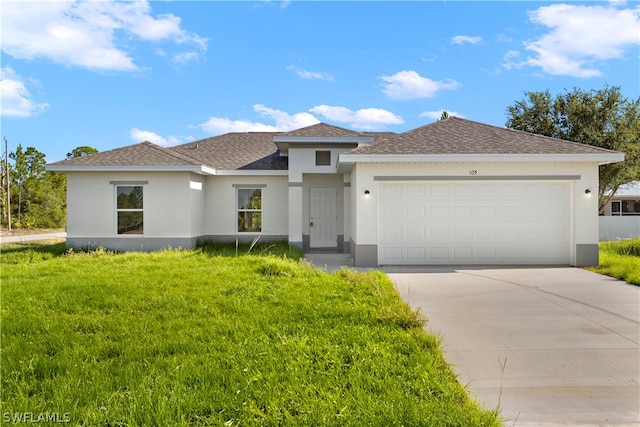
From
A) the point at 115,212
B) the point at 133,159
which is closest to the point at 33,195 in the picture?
the point at 115,212

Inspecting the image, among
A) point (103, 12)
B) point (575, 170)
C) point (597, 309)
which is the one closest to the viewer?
point (597, 309)

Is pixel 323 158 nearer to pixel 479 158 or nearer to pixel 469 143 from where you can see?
pixel 469 143

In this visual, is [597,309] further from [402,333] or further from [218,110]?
[218,110]

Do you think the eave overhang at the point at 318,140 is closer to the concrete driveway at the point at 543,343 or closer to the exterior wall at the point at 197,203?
the exterior wall at the point at 197,203

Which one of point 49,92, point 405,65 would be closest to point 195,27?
point 49,92

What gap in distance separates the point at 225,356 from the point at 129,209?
10.9 meters

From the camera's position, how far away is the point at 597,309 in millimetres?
6387

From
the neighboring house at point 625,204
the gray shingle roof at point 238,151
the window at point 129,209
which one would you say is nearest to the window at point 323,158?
the gray shingle roof at point 238,151

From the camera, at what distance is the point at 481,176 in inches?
436

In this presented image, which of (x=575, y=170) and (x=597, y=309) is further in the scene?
(x=575, y=170)

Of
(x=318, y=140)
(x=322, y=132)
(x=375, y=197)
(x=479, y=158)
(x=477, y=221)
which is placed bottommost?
(x=477, y=221)

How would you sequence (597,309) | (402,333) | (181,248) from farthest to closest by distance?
(181,248) → (597,309) → (402,333)

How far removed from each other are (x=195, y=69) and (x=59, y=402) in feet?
40.0

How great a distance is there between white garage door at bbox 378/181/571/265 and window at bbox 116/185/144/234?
27.4 feet
